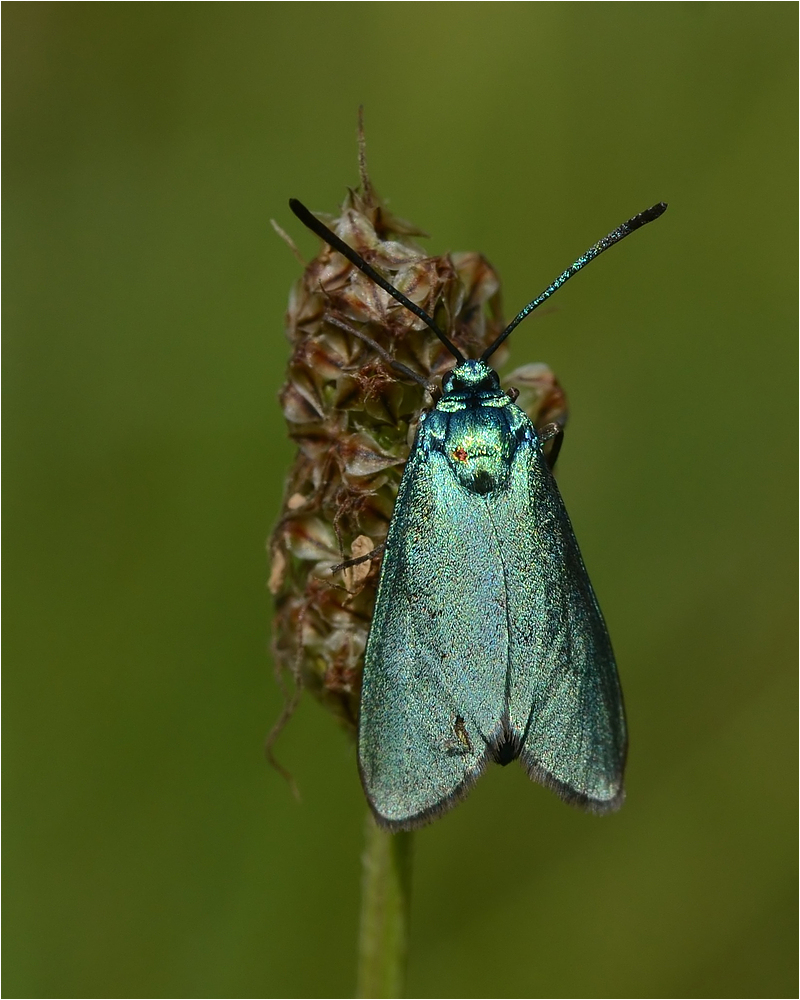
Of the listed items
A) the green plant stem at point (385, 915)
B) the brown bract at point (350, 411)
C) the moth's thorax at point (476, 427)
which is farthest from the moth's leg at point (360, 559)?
the green plant stem at point (385, 915)

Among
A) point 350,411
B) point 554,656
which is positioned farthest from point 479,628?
point 350,411

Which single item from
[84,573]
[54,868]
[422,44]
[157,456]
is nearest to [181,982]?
[54,868]

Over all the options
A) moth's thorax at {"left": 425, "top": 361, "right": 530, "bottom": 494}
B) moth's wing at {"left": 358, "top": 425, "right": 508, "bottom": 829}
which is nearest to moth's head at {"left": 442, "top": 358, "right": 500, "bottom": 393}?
moth's thorax at {"left": 425, "top": 361, "right": 530, "bottom": 494}

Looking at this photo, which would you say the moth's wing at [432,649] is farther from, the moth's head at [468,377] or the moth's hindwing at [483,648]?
the moth's head at [468,377]

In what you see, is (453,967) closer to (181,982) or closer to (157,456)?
(181,982)

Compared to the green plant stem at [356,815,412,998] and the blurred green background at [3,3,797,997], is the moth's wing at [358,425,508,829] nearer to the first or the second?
the green plant stem at [356,815,412,998]

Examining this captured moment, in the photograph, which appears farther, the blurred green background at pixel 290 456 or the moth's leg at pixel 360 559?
the blurred green background at pixel 290 456

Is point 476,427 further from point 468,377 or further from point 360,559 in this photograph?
point 360,559
